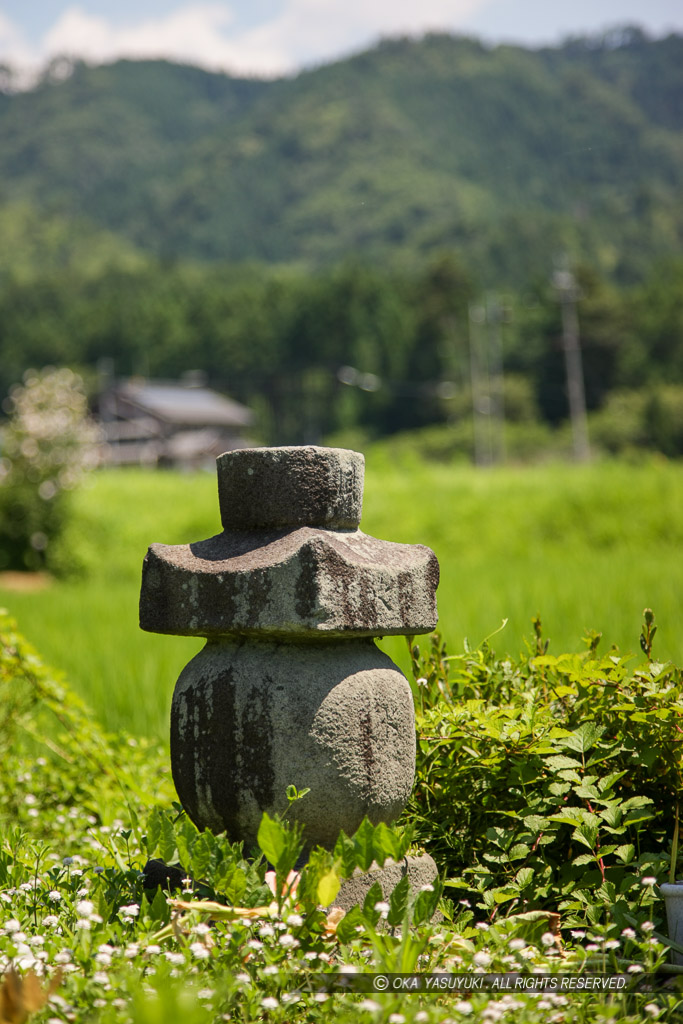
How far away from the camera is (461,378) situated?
41500 mm

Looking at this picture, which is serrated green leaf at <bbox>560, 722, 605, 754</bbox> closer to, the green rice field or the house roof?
the green rice field

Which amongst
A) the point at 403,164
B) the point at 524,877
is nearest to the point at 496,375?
the point at 524,877

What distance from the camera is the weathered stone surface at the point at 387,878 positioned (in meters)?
2.16

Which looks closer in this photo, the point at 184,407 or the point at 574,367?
the point at 574,367

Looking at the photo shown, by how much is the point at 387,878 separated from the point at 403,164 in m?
81.1

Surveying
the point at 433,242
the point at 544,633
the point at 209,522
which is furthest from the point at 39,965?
the point at 433,242

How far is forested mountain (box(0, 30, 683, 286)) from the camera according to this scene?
186 feet

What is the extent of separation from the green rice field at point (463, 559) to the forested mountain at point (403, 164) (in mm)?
37512

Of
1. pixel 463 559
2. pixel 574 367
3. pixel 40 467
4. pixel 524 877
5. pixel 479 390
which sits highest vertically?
pixel 574 367

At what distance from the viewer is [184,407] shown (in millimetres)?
41844

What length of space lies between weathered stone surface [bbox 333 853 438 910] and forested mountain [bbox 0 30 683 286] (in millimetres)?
50021

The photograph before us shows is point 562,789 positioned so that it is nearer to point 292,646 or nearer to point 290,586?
point 292,646

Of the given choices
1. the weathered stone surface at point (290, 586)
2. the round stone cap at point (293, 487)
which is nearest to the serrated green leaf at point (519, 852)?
the weathered stone surface at point (290, 586)

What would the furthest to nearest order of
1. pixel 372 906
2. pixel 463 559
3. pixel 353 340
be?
pixel 353 340 → pixel 463 559 → pixel 372 906
